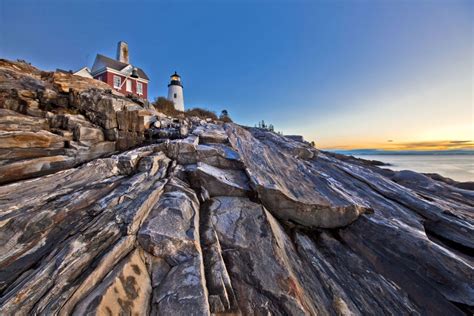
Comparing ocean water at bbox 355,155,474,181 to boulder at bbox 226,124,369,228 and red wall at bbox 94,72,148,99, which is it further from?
red wall at bbox 94,72,148,99

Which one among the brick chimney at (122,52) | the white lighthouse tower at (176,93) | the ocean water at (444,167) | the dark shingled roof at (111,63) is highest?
the brick chimney at (122,52)

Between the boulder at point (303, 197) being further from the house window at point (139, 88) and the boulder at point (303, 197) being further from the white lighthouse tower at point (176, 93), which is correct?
the house window at point (139, 88)

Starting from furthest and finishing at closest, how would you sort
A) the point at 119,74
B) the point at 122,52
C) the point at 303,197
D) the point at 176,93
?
the point at 176,93 < the point at 122,52 < the point at 119,74 < the point at 303,197

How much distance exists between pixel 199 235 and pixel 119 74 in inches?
1534

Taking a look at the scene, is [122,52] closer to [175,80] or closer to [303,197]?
[175,80]

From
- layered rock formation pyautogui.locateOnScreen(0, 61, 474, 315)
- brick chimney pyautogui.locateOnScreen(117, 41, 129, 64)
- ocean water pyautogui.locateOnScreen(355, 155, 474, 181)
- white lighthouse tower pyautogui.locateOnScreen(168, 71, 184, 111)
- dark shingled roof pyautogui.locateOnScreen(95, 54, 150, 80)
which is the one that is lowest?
ocean water pyautogui.locateOnScreen(355, 155, 474, 181)

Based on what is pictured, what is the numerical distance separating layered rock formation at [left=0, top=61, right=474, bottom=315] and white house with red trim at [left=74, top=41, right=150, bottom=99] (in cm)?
2722

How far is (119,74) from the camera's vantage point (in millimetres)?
32344

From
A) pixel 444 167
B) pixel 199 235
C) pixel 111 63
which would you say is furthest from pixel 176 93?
pixel 444 167

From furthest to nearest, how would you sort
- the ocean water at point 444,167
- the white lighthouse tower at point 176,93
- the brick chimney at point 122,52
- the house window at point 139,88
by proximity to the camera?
the white lighthouse tower at point 176,93 → the brick chimney at point 122,52 → the house window at point 139,88 → the ocean water at point 444,167

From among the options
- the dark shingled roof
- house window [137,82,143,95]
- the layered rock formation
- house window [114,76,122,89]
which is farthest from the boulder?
the dark shingled roof

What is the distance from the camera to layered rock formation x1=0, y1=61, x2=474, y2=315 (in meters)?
3.07

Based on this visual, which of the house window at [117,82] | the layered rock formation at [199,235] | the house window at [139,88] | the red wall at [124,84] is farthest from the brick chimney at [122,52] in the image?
the layered rock formation at [199,235]

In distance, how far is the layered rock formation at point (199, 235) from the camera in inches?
121
